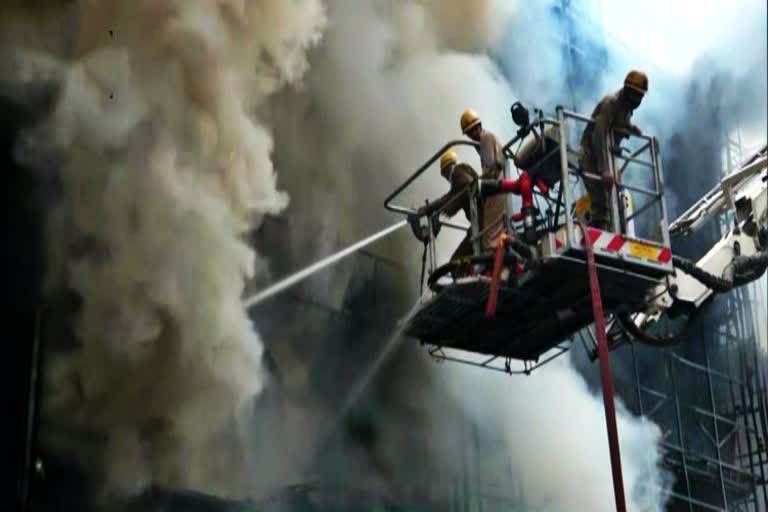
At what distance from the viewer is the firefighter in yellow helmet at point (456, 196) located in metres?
7.78

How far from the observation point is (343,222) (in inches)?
337

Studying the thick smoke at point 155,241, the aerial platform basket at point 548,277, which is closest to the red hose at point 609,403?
the aerial platform basket at point 548,277

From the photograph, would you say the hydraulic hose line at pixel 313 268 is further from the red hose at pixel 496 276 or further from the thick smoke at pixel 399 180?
the red hose at pixel 496 276

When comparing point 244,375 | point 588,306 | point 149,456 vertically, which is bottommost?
point 149,456

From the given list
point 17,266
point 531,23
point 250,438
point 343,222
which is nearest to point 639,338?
point 343,222

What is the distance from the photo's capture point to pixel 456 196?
781cm

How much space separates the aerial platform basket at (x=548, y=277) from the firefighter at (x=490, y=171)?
0.08 metres

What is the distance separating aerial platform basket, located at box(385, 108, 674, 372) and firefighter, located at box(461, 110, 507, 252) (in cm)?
8

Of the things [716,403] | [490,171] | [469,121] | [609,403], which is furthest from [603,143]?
[716,403]

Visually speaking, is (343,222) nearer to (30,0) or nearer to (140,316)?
(140,316)

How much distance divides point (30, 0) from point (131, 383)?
223 cm

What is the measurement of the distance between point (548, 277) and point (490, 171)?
2.88 feet

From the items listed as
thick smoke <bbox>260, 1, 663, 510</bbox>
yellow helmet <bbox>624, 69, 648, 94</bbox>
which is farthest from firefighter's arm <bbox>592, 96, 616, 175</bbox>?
thick smoke <bbox>260, 1, 663, 510</bbox>

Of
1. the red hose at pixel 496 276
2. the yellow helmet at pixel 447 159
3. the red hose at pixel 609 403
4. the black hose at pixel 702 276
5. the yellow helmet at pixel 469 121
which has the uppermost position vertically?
the yellow helmet at pixel 469 121
